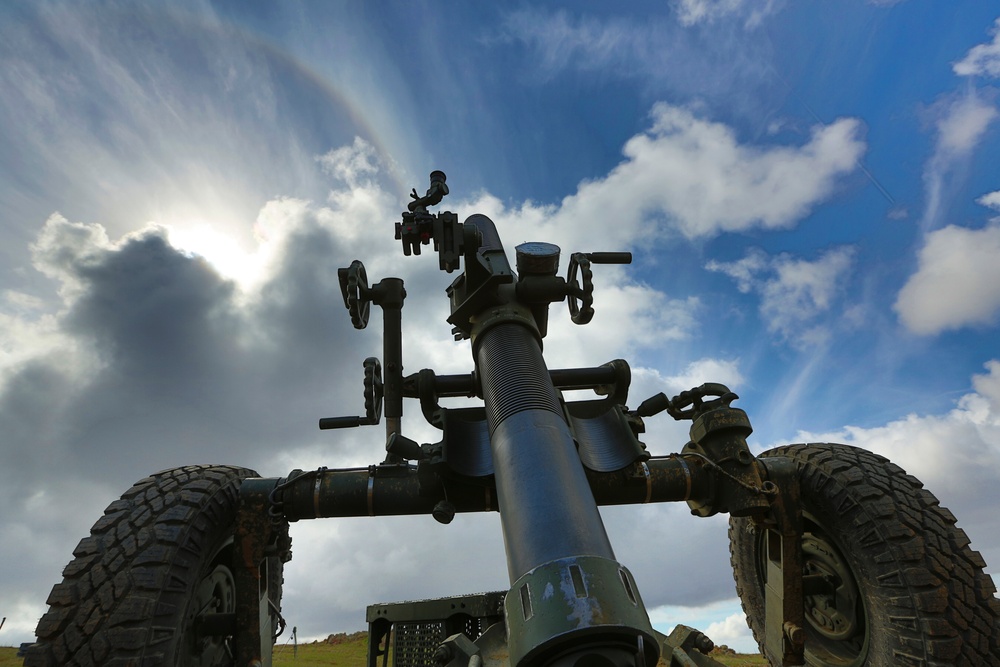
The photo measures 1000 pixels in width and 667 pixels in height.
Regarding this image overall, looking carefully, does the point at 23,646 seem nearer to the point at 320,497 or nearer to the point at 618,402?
the point at 320,497

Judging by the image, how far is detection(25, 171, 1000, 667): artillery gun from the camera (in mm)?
4488

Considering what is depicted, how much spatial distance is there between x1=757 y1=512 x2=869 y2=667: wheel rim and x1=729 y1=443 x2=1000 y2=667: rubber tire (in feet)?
0.17

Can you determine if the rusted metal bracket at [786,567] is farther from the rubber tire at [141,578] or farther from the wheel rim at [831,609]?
the rubber tire at [141,578]

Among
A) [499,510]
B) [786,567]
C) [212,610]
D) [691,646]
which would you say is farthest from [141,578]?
[786,567]

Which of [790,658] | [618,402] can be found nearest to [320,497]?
[618,402]

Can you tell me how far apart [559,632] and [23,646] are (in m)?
4.29

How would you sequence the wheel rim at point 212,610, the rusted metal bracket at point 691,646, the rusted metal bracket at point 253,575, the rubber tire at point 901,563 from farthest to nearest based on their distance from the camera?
1. the rusted metal bracket at point 253,575
2. the wheel rim at point 212,610
3. the rubber tire at point 901,563
4. the rusted metal bracket at point 691,646

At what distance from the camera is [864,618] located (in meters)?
5.62

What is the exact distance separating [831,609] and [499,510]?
4003 millimetres

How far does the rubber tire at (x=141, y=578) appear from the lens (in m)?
4.39

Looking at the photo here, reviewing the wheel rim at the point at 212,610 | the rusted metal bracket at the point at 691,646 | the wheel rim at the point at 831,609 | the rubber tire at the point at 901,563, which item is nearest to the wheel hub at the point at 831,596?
the wheel rim at the point at 831,609

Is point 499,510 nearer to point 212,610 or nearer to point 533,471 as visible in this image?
point 533,471

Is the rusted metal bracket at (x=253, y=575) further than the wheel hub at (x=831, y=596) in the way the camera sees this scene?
No

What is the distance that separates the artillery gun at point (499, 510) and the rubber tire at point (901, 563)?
0.01 metres
